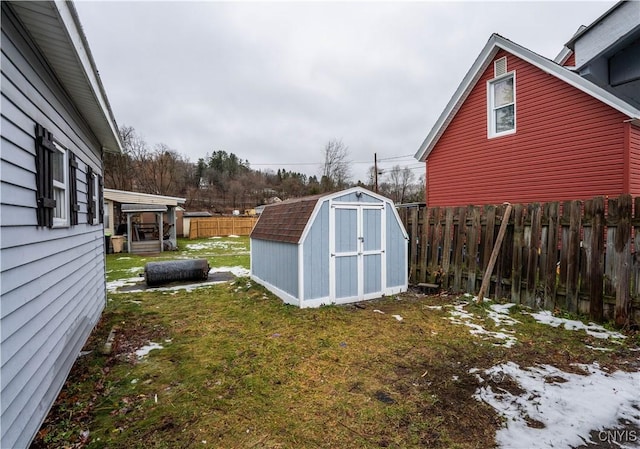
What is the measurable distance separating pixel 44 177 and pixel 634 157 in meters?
10.2

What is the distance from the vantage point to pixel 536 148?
308 inches

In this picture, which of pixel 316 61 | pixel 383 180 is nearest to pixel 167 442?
pixel 316 61

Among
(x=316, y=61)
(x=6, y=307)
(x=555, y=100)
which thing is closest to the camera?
(x=6, y=307)

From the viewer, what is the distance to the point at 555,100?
7.44 metres

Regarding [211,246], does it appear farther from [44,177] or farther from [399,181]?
[399,181]

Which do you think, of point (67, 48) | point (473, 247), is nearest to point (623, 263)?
point (473, 247)

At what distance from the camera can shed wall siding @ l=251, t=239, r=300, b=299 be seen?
5617 millimetres

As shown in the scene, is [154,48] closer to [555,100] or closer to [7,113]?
[7,113]

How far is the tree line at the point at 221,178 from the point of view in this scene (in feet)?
96.0

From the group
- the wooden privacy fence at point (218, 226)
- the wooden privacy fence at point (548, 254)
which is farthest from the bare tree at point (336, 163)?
the wooden privacy fence at point (548, 254)

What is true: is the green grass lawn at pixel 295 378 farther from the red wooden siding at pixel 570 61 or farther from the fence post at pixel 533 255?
the red wooden siding at pixel 570 61

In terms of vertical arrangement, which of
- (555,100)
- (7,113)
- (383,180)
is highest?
(383,180)

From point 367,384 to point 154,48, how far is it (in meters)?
14.0

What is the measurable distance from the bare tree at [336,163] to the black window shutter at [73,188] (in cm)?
3350
